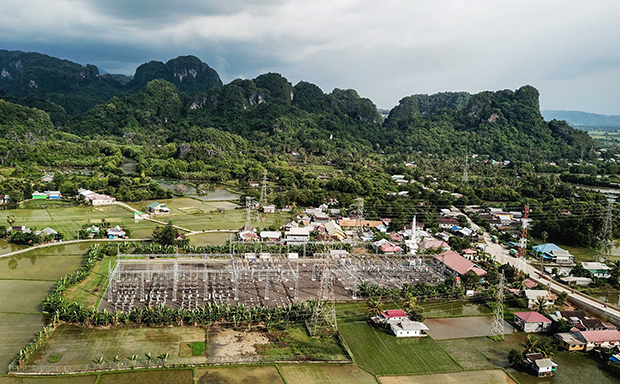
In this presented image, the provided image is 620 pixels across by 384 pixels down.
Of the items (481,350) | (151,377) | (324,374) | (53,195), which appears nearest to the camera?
(151,377)

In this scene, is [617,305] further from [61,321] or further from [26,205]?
[26,205]

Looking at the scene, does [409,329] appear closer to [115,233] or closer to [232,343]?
[232,343]

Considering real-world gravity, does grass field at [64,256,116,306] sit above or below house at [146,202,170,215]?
below

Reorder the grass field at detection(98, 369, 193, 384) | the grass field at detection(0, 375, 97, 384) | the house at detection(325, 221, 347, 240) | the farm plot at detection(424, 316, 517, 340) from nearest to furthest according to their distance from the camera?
the grass field at detection(0, 375, 97, 384) < the grass field at detection(98, 369, 193, 384) < the farm plot at detection(424, 316, 517, 340) < the house at detection(325, 221, 347, 240)

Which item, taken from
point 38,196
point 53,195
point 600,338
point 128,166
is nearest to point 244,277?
point 600,338

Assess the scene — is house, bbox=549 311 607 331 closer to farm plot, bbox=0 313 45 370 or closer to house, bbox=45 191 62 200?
farm plot, bbox=0 313 45 370

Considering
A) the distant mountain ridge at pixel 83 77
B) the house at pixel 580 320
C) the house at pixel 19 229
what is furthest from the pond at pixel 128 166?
the distant mountain ridge at pixel 83 77

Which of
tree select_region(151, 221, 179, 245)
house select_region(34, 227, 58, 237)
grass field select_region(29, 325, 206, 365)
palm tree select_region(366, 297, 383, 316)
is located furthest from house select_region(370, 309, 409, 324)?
house select_region(34, 227, 58, 237)
